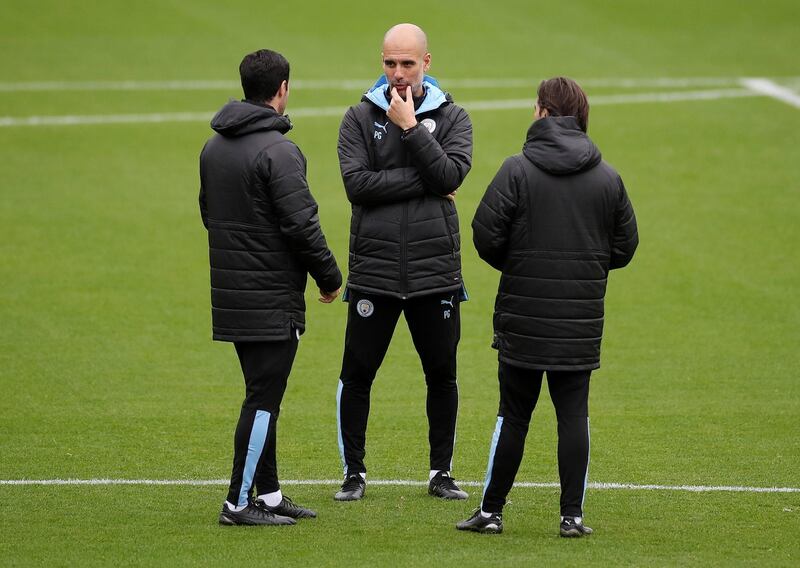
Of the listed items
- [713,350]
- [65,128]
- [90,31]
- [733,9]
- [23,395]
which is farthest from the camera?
[733,9]

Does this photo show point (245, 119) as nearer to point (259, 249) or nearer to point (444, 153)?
point (259, 249)

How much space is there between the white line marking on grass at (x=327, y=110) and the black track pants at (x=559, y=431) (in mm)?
12407

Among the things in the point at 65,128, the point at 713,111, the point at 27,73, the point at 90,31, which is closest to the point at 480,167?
the point at 713,111

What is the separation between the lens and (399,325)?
11023mm

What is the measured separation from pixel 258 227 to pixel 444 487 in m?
1.61

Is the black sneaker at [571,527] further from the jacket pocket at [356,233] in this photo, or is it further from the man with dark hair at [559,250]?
the jacket pocket at [356,233]

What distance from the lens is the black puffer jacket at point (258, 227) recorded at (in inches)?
227

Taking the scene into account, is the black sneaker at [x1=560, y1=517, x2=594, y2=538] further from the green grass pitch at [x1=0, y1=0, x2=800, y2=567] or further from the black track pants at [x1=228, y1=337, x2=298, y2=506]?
the black track pants at [x1=228, y1=337, x2=298, y2=506]

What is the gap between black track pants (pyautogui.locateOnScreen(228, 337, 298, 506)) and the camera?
5.90 meters

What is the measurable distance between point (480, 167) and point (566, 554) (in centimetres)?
1077

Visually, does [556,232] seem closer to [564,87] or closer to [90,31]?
[564,87]

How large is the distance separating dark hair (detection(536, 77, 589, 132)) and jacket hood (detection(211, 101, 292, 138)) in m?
1.14

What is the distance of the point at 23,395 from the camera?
859cm

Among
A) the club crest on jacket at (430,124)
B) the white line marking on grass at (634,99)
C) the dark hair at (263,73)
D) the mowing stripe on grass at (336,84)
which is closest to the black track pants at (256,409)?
the dark hair at (263,73)
